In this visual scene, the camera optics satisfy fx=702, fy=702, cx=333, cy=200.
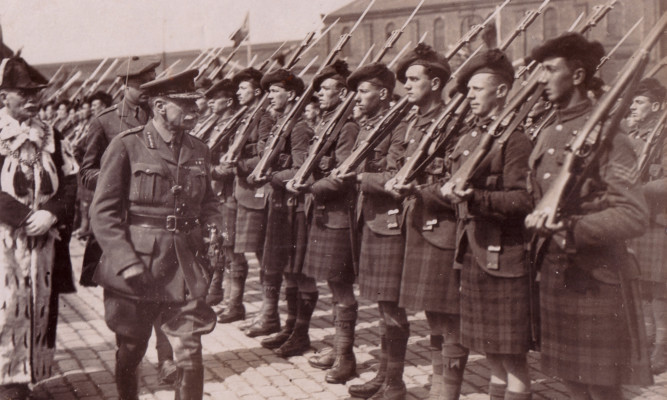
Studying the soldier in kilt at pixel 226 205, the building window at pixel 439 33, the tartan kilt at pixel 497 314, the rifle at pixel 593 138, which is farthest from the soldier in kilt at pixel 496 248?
the building window at pixel 439 33

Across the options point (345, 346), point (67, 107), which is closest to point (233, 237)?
point (345, 346)

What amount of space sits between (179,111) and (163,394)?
234 centimetres

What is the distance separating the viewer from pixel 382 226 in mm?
5445

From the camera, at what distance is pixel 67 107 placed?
18156 mm

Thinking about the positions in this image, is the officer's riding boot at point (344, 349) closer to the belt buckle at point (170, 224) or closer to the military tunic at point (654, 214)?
the belt buckle at point (170, 224)

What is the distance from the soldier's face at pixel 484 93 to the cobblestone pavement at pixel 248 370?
7.64 ft

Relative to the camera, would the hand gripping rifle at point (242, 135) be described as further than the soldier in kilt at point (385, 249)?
Yes

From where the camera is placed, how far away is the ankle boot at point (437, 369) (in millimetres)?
5027

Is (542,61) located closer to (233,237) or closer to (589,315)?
(589,315)

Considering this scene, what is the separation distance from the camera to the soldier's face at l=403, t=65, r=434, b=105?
512 centimetres

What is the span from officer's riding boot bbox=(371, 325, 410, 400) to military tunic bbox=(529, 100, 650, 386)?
168 centimetres

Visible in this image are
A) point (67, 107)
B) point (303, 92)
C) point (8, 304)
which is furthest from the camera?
point (67, 107)

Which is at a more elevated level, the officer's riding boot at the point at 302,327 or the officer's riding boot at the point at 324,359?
the officer's riding boot at the point at 302,327

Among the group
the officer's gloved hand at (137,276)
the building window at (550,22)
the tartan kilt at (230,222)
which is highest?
the building window at (550,22)
